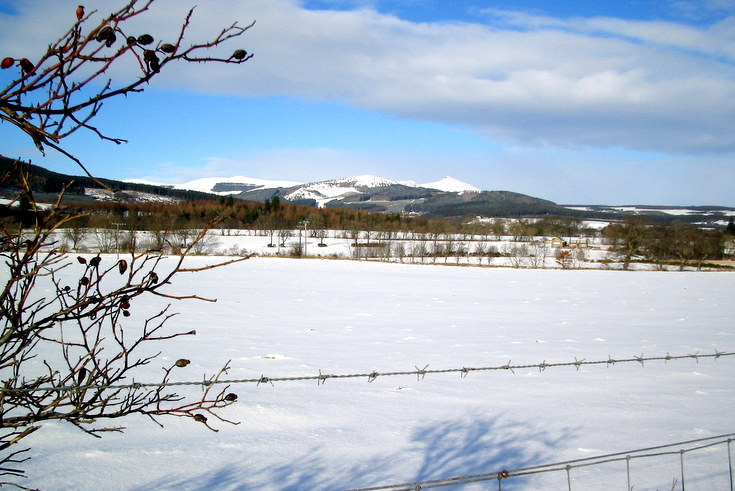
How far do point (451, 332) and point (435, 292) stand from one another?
39.4 feet

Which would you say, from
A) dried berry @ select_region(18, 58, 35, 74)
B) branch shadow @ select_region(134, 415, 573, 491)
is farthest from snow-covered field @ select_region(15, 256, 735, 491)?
dried berry @ select_region(18, 58, 35, 74)

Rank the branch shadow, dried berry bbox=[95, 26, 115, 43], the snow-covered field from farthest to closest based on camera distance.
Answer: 1. the snow-covered field
2. the branch shadow
3. dried berry bbox=[95, 26, 115, 43]

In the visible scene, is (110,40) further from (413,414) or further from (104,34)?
(413,414)

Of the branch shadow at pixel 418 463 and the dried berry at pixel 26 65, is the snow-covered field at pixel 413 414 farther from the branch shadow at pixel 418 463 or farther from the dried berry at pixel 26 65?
the dried berry at pixel 26 65

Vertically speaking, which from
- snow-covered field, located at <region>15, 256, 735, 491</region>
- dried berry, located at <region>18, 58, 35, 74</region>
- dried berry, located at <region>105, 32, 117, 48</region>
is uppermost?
dried berry, located at <region>105, 32, 117, 48</region>

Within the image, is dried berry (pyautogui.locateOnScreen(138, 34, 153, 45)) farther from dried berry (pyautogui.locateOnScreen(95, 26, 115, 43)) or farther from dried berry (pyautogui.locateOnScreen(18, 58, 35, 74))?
dried berry (pyautogui.locateOnScreen(18, 58, 35, 74))

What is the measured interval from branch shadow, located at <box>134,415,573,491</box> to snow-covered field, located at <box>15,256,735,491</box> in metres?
0.02

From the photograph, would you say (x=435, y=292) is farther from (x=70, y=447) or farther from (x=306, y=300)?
(x=70, y=447)

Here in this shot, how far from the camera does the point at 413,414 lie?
5.50m

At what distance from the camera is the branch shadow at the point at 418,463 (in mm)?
3854

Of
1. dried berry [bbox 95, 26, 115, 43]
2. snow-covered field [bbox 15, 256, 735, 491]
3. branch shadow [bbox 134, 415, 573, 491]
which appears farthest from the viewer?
snow-covered field [bbox 15, 256, 735, 491]

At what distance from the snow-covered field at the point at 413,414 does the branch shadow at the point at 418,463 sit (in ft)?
0.06

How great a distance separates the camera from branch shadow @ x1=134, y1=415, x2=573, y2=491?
12.6 feet

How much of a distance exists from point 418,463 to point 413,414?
4.11 feet
